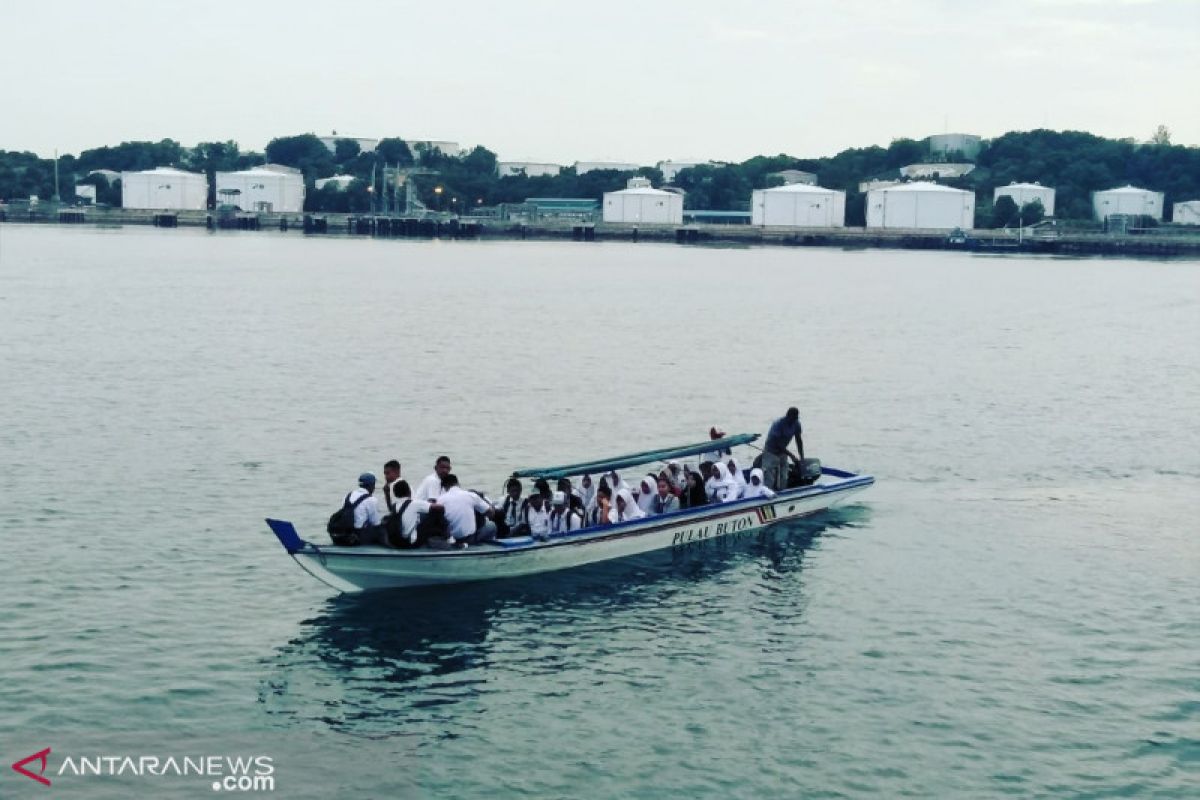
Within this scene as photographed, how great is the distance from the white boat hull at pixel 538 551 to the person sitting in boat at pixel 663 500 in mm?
626

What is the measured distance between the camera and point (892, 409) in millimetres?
51438

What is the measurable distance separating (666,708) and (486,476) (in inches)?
650

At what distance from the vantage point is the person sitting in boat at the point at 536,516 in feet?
86.2

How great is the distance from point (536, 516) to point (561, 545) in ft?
2.58

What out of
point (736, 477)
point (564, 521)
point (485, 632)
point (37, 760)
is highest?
point (736, 477)

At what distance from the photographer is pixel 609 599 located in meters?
25.6

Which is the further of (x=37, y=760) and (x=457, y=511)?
(x=457, y=511)

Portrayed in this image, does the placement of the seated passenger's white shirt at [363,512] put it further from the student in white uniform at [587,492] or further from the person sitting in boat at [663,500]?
the person sitting in boat at [663,500]

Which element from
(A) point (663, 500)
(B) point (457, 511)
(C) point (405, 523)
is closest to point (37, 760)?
(C) point (405, 523)

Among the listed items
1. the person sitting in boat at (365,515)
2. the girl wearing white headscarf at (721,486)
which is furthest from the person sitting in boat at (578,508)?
the person sitting in boat at (365,515)

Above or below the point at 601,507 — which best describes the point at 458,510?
above

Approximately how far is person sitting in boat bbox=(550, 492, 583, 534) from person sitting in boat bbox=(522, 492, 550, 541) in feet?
0.83

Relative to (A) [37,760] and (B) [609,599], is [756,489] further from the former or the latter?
(A) [37,760]

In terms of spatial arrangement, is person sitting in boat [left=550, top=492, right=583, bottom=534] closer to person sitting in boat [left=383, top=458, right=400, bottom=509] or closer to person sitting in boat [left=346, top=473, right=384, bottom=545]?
person sitting in boat [left=383, top=458, right=400, bottom=509]
